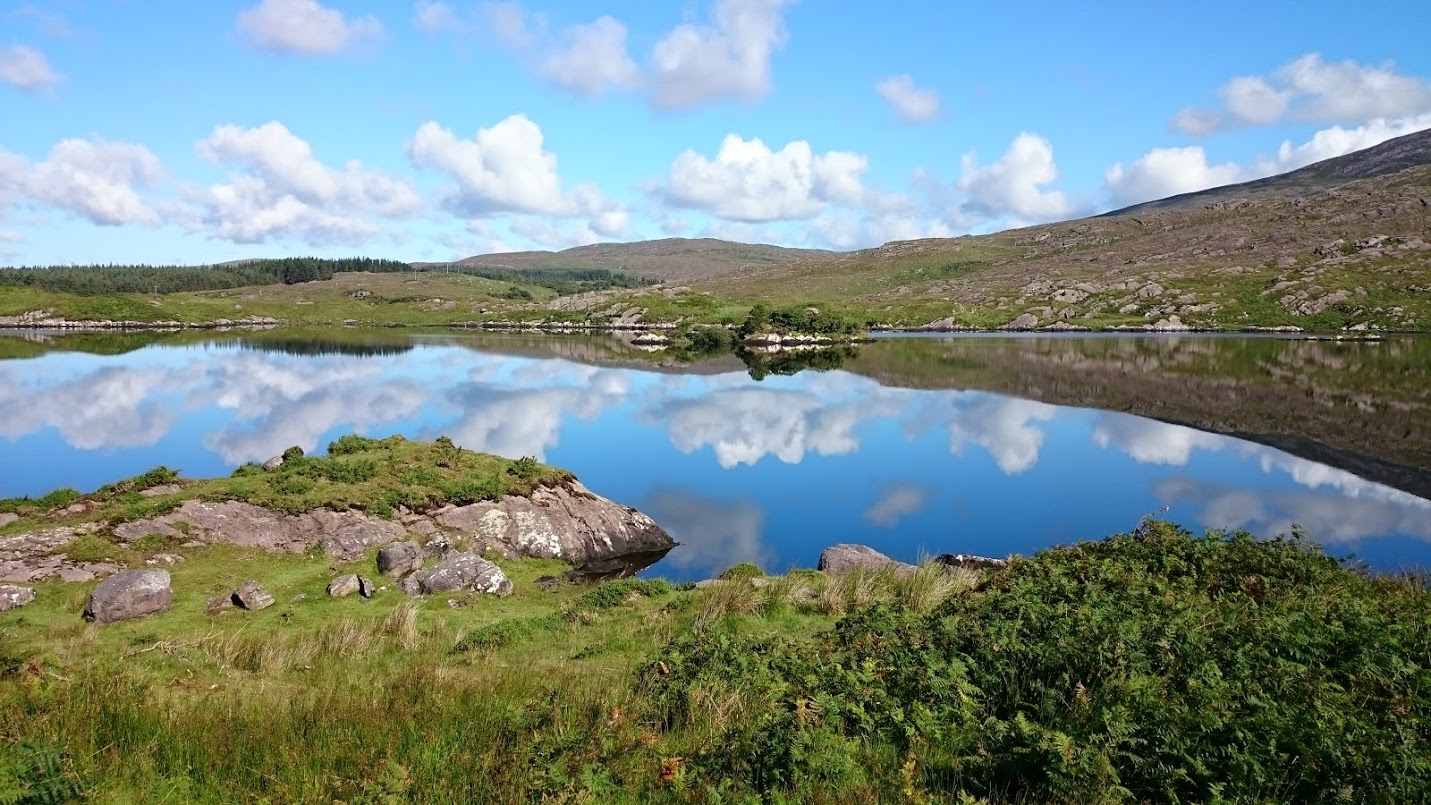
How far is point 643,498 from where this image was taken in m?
29.0

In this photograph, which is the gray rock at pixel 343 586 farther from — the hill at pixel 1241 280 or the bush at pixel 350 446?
the hill at pixel 1241 280

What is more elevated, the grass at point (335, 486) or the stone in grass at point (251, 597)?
the grass at point (335, 486)

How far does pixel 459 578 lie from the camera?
17656 mm

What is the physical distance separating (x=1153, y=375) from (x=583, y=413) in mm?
45880

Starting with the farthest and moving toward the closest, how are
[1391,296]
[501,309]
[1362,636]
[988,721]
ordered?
[501,309] → [1391,296] → [1362,636] → [988,721]

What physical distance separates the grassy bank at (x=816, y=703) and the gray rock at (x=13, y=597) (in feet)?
2.88

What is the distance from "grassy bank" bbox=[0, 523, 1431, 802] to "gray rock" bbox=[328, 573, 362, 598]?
316 cm

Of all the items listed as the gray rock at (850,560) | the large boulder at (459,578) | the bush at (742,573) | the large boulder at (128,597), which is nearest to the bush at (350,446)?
the large boulder at (459,578)

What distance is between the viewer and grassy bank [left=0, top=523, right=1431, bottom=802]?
6398 millimetres

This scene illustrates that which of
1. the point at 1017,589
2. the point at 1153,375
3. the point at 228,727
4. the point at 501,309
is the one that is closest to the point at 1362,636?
the point at 1017,589

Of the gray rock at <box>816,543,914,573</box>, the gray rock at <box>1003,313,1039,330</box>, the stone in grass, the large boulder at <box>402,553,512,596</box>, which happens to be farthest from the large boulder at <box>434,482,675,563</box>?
the gray rock at <box>1003,313,1039,330</box>

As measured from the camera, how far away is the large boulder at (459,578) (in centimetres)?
1734

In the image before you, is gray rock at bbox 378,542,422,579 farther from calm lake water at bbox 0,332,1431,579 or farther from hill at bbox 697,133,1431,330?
hill at bbox 697,133,1431,330

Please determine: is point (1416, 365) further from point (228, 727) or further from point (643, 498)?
point (228, 727)
